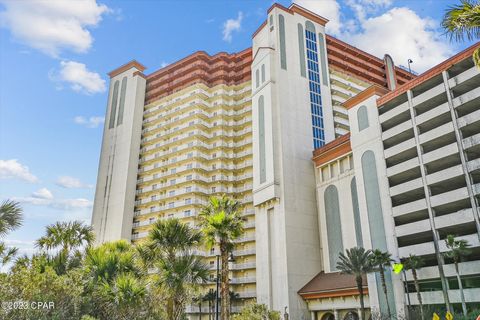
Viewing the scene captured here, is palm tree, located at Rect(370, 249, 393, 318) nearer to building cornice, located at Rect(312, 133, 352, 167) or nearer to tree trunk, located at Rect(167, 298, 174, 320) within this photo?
building cornice, located at Rect(312, 133, 352, 167)

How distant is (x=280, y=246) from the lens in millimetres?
53406

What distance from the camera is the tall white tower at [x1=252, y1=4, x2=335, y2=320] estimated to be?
53125 millimetres

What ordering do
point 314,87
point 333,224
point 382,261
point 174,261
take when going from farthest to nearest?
point 314,87 < point 333,224 < point 382,261 < point 174,261

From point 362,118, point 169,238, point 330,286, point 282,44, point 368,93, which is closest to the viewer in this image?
point 169,238

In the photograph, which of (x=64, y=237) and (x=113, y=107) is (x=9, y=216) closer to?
(x=64, y=237)

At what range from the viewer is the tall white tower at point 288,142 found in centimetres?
5312

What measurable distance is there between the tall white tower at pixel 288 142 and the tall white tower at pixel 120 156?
97.1 ft

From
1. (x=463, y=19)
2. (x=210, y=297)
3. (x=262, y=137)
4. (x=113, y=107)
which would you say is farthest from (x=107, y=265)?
(x=113, y=107)

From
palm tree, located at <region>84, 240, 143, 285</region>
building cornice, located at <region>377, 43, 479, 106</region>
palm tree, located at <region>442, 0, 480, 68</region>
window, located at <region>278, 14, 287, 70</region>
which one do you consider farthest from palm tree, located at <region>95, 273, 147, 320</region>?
window, located at <region>278, 14, 287, 70</region>

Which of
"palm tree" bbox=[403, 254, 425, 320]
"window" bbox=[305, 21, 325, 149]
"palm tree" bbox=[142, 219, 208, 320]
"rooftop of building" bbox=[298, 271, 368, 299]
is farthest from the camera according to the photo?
"window" bbox=[305, 21, 325, 149]

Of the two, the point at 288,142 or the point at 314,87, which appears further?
the point at 314,87

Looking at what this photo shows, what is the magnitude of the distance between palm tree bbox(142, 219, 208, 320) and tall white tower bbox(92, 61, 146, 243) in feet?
163

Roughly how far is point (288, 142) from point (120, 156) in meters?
39.7

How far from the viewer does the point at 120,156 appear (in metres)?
82.9
